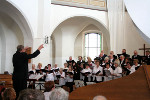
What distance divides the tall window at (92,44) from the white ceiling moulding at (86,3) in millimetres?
3365

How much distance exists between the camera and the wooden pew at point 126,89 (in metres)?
2.95

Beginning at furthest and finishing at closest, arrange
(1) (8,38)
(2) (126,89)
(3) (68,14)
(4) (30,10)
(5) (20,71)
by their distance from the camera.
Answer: (1) (8,38)
(3) (68,14)
(4) (30,10)
(5) (20,71)
(2) (126,89)

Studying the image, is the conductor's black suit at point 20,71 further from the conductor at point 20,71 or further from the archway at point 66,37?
the archway at point 66,37

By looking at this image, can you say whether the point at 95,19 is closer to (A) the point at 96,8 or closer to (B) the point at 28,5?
(A) the point at 96,8

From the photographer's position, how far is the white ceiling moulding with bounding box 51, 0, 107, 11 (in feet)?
42.3

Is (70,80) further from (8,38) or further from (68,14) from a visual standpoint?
(8,38)

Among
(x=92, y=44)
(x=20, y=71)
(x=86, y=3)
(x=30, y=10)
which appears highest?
(x=86, y=3)

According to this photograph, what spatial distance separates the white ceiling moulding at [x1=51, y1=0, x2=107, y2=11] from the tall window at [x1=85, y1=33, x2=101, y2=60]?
3.36 metres

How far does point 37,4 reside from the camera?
11992 mm

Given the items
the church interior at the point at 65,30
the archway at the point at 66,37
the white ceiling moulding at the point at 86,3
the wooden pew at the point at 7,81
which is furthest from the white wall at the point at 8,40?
the wooden pew at the point at 7,81

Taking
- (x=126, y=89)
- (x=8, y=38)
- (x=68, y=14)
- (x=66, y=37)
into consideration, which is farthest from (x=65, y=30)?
(x=126, y=89)

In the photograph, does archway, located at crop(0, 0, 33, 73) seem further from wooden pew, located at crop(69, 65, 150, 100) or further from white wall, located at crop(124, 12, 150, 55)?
wooden pew, located at crop(69, 65, 150, 100)

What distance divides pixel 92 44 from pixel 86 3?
13.5 feet

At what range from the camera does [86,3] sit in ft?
44.7
